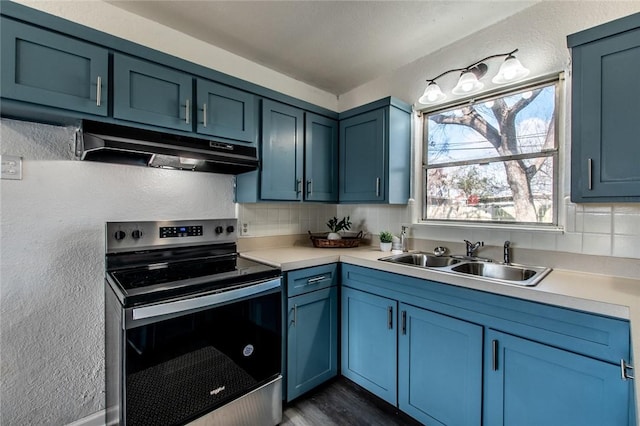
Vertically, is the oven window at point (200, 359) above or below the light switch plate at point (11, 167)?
below

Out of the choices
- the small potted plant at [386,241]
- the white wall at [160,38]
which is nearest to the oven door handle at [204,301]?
the small potted plant at [386,241]

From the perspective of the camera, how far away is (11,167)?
140 centimetres

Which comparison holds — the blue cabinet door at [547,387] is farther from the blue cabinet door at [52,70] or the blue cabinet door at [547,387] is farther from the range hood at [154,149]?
the blue cabinet door at [52,70]

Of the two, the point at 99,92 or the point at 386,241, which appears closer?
the point at 99,92

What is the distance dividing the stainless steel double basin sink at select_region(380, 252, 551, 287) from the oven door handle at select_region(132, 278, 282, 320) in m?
0.79

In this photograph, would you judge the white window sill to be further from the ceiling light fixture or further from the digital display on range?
the digital display on range

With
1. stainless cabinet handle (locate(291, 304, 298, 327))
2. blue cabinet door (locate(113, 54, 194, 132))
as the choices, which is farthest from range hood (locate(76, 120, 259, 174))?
stainless cabinet handle (locate(291, 304, 298, 327))

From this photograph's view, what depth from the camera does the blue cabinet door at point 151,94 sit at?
57.5 inches

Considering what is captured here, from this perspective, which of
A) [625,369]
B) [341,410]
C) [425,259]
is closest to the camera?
[625,369]

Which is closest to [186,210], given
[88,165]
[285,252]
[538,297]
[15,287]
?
[88,165]

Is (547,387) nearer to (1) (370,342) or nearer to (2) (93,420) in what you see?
(1) (370,342)

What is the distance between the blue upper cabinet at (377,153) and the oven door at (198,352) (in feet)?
3.57

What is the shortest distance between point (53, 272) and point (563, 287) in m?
2.50

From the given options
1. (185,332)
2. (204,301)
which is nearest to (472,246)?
(204,301)
